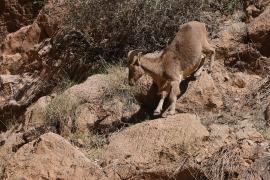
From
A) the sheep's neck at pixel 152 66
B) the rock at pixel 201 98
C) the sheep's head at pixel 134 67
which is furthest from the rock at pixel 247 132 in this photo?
the sheep's head at pixel 134 67

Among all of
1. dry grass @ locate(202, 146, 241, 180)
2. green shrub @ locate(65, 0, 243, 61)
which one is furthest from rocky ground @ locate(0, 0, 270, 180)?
green shrub @ locate(65, 0, 243, 61)

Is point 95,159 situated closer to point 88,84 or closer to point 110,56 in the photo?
point 88,84

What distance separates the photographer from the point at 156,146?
8156 mm

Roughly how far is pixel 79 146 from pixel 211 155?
2158mm

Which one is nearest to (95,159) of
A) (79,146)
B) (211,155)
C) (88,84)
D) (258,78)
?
(79,146)

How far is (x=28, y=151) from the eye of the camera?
27.5 feet

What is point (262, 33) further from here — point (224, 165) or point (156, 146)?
point (224, 165)

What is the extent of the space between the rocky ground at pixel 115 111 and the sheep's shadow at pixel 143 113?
0.7 inches

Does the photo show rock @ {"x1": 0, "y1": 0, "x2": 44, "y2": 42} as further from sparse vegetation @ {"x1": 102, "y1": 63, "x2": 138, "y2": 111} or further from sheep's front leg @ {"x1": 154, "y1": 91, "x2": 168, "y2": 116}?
sheep's front leg @ {"x1": 154, "y1": 91, "x2": 168, "y2": 116}

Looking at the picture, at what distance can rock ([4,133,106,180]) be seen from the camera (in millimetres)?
8008

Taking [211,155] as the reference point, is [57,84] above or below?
below

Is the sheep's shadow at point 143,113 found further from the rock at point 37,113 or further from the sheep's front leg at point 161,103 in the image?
the rock at point 37,113

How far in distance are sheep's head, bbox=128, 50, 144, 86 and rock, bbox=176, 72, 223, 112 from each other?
2.74 feet

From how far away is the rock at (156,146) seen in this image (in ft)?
26.3
